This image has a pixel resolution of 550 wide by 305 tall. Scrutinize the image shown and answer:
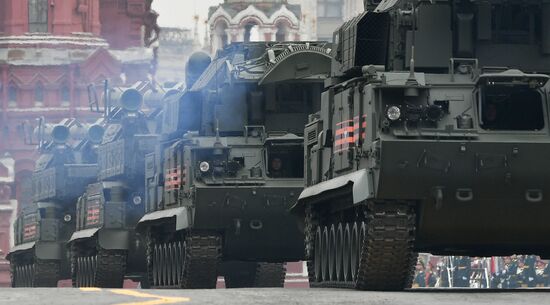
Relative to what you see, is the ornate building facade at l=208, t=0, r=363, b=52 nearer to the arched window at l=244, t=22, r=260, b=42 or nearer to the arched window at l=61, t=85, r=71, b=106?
the arched window at l=244, t=22, r=260, b=42

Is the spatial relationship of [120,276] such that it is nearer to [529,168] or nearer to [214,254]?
→ [214,254]

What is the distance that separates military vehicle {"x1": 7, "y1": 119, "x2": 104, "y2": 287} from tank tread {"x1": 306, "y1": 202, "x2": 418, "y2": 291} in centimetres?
2479

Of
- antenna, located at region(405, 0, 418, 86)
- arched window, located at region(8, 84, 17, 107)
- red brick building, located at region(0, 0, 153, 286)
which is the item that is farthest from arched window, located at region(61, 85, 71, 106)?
antenna, located at region(405, 0, 418, 86)

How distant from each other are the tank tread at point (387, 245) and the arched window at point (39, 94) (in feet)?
245

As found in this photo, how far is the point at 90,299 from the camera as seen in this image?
72.1ft

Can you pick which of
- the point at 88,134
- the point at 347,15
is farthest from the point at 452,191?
the point at 347,15

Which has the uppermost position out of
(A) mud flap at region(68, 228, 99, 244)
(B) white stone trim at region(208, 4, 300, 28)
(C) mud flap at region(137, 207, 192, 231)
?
(B) white stone trim at region(208, 4, 300, 28)

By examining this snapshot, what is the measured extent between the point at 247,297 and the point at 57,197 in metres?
30.2

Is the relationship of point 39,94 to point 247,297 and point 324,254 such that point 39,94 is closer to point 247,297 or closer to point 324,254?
point 324,254

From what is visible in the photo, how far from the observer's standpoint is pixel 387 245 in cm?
2550

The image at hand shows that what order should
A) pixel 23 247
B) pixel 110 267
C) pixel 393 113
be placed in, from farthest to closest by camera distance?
pixel 23 247
pixel 110 267
pixel 393 113

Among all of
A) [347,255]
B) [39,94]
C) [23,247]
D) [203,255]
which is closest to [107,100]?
[23,247]

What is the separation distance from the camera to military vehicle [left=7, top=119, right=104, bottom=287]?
51.6 m

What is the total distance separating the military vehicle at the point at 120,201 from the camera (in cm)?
4347
